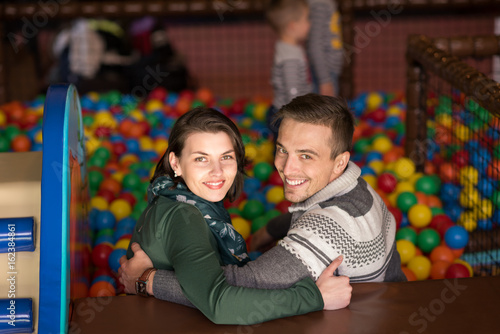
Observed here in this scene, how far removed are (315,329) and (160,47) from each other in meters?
4.47

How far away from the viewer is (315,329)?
1.40 meters

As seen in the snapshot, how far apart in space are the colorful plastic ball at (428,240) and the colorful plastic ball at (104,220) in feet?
4.43

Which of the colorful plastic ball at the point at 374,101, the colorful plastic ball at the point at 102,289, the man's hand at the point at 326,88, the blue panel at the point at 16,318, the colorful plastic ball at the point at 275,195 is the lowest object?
the colorful plastic ball at the point at 102,289

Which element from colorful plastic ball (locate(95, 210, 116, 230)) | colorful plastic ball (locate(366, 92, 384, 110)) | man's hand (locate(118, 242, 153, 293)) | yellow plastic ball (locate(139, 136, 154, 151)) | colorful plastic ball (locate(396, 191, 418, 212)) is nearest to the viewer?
man's hand (locate(118, 242, 153, 293))

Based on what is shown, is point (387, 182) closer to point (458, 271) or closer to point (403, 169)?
point (403, 169)

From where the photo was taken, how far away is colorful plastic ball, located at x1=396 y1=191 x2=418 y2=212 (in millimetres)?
2859

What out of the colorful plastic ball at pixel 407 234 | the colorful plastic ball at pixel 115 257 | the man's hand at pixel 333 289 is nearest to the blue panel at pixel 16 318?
the man's hand at pixel 333 289

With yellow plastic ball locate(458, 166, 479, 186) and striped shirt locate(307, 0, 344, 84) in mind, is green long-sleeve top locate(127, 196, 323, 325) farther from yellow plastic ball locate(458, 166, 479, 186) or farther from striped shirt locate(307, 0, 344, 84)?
striped shirt locate(307, 0, 344, 84)

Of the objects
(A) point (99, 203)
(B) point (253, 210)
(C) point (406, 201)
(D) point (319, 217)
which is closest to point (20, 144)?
(A) point (99, 203)

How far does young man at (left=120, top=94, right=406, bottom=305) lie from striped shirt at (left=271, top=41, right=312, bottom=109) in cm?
156

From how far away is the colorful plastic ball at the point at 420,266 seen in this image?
2436 mm

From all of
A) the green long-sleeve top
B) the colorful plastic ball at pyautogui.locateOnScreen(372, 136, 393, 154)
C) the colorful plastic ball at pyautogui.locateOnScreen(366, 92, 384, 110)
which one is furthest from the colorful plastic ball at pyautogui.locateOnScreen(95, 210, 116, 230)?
the colorful plastic ball at pyautogui.locateOnScreen(366, 92, 384, 110)

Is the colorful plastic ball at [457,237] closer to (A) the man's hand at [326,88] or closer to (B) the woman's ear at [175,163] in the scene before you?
(A) the man's hand at [326,88]

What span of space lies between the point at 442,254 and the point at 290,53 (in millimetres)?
1338
